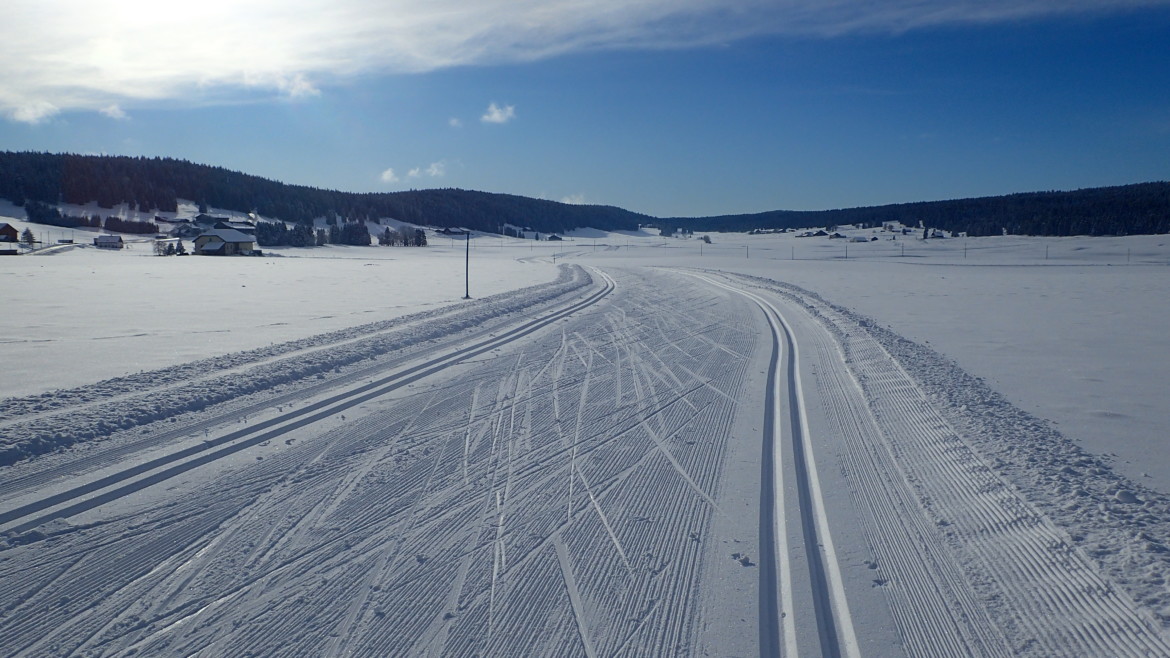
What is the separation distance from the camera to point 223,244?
212ft

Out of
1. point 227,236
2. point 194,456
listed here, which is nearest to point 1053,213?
point 227,236

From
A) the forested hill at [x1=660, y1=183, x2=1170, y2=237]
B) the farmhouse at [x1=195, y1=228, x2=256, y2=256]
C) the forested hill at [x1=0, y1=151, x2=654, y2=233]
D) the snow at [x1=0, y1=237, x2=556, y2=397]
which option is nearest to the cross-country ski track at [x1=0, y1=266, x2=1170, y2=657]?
the snow at [x1=0, y1=237, x2=556, y2=397]

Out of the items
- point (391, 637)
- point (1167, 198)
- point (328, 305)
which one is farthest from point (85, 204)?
point (1167, 198)

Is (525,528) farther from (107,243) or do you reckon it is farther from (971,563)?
(107,243)

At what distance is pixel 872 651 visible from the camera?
142 inches

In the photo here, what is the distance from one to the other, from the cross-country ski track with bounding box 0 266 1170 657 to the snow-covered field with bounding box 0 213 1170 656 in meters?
0.02

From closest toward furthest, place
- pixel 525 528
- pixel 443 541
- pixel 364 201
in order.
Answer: pixel 443 541 → pixel 525 528 → pixel 364 201

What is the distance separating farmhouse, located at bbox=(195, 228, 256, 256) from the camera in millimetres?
64312

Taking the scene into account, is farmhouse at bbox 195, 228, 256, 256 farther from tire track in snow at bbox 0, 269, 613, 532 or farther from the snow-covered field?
tire track in snow at bbox 0, 269, 613, 532

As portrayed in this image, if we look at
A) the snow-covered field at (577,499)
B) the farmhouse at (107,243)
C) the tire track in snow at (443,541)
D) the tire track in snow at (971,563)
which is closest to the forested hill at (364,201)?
the farmhouse at (107,243)

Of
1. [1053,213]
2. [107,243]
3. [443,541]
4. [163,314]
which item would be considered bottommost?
[107,243]

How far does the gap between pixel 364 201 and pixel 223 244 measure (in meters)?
73.3

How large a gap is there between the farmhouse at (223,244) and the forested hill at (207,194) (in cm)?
4318

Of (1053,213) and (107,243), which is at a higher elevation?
(1053,213)
